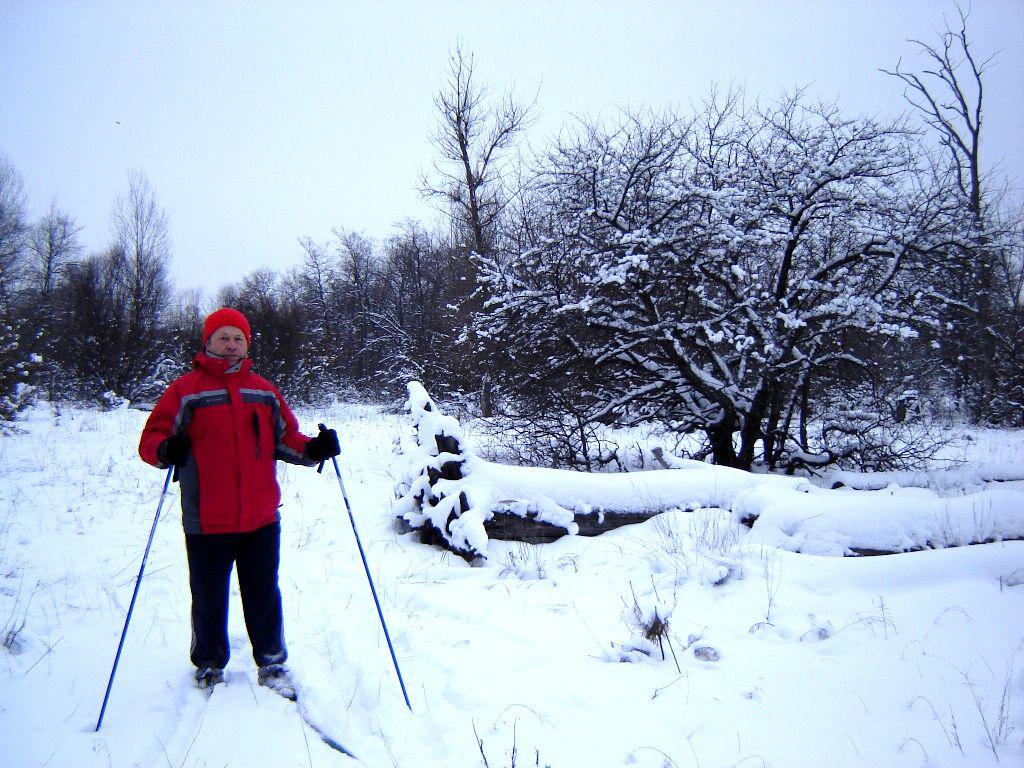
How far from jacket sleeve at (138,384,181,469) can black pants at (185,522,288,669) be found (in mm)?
466

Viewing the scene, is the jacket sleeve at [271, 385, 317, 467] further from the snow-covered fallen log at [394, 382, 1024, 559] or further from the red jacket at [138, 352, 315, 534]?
the snow-covered fallen log at [394, 382, 1024, 559]

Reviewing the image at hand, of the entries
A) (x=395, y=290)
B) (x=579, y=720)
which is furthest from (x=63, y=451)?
(x=395, y=290)

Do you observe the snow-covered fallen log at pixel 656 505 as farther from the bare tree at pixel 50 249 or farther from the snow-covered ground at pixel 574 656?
the bare tree at pixel 50 249

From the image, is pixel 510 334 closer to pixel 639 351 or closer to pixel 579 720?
pixel 639 351

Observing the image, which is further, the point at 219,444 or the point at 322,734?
the point at 219,444

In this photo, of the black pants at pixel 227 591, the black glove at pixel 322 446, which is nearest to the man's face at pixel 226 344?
the black glove at pixel 322 446

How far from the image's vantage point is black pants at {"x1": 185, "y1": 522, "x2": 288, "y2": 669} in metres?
2.85

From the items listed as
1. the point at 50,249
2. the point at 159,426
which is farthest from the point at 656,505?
the point at 50,249

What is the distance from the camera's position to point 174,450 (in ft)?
8.73

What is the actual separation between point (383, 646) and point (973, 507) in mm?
4171

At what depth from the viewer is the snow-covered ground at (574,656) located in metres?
2.41

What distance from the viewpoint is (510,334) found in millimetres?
9609

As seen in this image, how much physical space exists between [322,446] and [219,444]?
513 millimetres

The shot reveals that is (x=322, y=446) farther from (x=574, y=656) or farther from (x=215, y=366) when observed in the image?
(x=574, y=656)
